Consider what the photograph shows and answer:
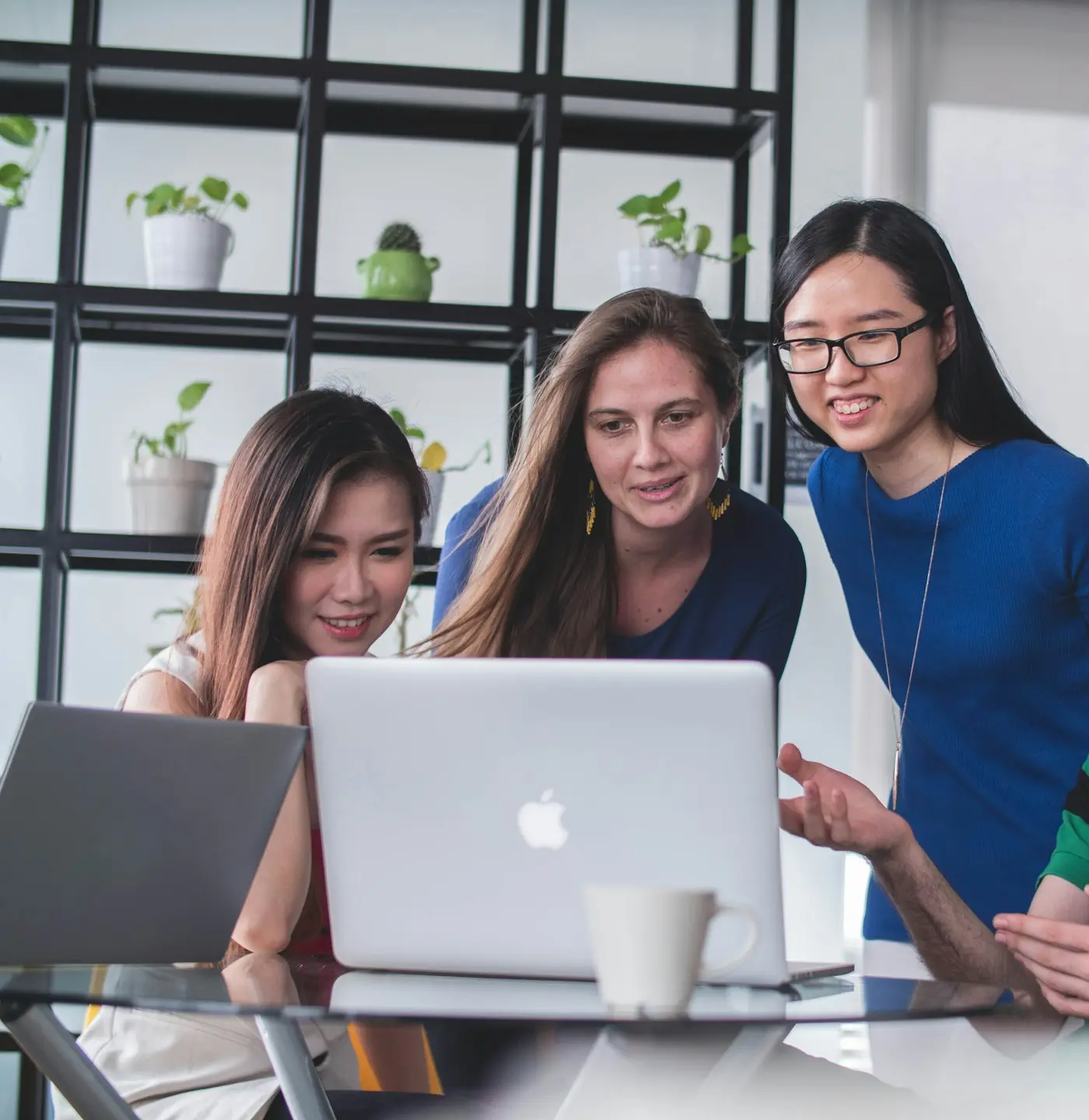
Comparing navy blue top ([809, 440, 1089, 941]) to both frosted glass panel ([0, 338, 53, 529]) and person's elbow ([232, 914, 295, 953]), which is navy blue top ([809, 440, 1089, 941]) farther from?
frosted glass panel ([0, 338, 53, 529])

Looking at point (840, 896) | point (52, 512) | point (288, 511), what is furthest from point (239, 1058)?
point (840, 896)

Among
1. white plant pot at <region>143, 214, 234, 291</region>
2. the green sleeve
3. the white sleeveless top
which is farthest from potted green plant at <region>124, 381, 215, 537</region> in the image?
the green sleeve

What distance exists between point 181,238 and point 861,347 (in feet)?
4.65

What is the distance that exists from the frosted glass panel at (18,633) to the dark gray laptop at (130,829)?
200 centimetres

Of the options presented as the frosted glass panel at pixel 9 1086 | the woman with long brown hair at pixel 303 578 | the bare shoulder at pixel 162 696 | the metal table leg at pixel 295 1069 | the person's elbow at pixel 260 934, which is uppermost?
the woman with long brown hair at pixel 303 578

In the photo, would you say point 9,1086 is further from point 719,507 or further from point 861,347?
point 861,347

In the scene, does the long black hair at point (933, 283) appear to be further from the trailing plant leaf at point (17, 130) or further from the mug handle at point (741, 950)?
the trailing plant leaf at point (17, 130)

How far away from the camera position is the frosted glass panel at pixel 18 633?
2932 millimetres

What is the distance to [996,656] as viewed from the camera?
1.88 m

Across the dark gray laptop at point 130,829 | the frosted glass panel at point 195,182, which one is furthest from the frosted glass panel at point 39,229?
the dark gray laptop at point 130,829

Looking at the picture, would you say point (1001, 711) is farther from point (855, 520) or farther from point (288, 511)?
point (288, 511)

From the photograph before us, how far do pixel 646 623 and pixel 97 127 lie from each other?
73.6 inches

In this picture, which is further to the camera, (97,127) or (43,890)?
(97,127)

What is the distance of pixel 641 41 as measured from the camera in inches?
132
